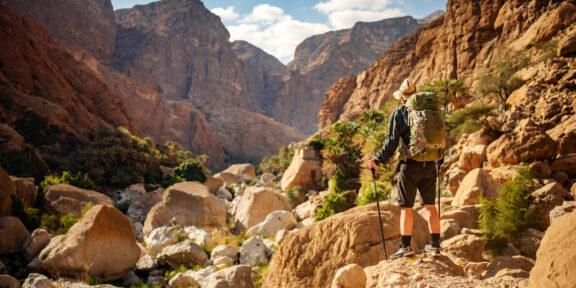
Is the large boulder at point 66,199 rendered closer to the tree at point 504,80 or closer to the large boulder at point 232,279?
the large boulder at point 232,279

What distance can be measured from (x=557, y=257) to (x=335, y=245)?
3.49 meters

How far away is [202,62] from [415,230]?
110m

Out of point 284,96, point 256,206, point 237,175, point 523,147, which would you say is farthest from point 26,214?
point 284,96

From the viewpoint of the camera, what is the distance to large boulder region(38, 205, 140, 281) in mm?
6895

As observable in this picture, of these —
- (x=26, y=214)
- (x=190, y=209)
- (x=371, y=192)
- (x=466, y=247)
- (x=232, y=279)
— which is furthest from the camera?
(x=371, y=192)

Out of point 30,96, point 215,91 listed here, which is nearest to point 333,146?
point 30,96

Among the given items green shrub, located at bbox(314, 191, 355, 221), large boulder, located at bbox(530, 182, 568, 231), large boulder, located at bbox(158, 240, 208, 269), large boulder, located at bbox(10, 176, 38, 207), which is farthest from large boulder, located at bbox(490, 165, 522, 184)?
large boulder, located at bbox(10, 176, 38, 207)

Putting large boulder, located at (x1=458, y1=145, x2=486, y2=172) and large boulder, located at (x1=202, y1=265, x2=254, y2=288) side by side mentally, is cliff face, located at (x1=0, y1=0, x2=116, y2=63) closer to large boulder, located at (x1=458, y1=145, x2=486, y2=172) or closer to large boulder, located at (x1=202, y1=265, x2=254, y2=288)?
large boulder, located at (x1=202, y1=265, x2=254, y2=288)

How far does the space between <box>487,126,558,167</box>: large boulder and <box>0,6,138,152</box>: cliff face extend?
3195cm

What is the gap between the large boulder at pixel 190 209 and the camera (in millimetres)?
12930

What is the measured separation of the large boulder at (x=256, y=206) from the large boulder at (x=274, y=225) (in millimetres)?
2047

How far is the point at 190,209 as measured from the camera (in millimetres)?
13477

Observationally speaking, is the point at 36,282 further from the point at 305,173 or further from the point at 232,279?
the point at 305,173

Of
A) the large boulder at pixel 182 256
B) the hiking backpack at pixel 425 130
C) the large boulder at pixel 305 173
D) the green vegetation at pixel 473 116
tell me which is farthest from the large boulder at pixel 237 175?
the hiking backpack at pixel 425 130
